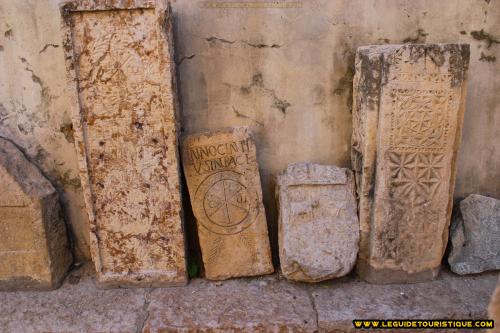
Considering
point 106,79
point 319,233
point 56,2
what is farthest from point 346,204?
point 56,2

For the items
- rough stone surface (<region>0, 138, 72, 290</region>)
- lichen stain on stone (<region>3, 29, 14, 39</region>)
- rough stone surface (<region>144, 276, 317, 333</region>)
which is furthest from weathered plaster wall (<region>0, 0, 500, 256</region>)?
rough stone surface (<region>144, 276, 317, 333</region>)

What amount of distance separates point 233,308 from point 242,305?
60mm

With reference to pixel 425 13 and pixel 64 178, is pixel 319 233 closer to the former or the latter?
pixel 425 13

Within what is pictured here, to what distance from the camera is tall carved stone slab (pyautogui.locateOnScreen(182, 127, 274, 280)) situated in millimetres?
2701

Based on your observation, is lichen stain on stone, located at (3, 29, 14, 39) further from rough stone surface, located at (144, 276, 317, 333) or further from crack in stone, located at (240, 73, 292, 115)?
rough stone surface, located at (144, 276, 317, 333)

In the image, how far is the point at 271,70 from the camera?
110 inches

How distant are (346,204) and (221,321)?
1092 millimetres

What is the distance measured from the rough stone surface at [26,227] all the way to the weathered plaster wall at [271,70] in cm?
19

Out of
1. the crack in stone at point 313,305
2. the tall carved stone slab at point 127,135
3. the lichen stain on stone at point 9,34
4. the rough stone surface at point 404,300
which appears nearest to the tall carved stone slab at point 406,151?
the rough stone surface at point 404,300

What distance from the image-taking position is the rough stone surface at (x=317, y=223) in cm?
263

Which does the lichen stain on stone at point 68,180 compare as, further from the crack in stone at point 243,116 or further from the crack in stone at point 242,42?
the crack in stone at point 242,42

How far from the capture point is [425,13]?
108 inches

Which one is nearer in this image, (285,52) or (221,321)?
(221,321)

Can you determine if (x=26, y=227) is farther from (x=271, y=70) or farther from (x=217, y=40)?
(x=271, y=70)
